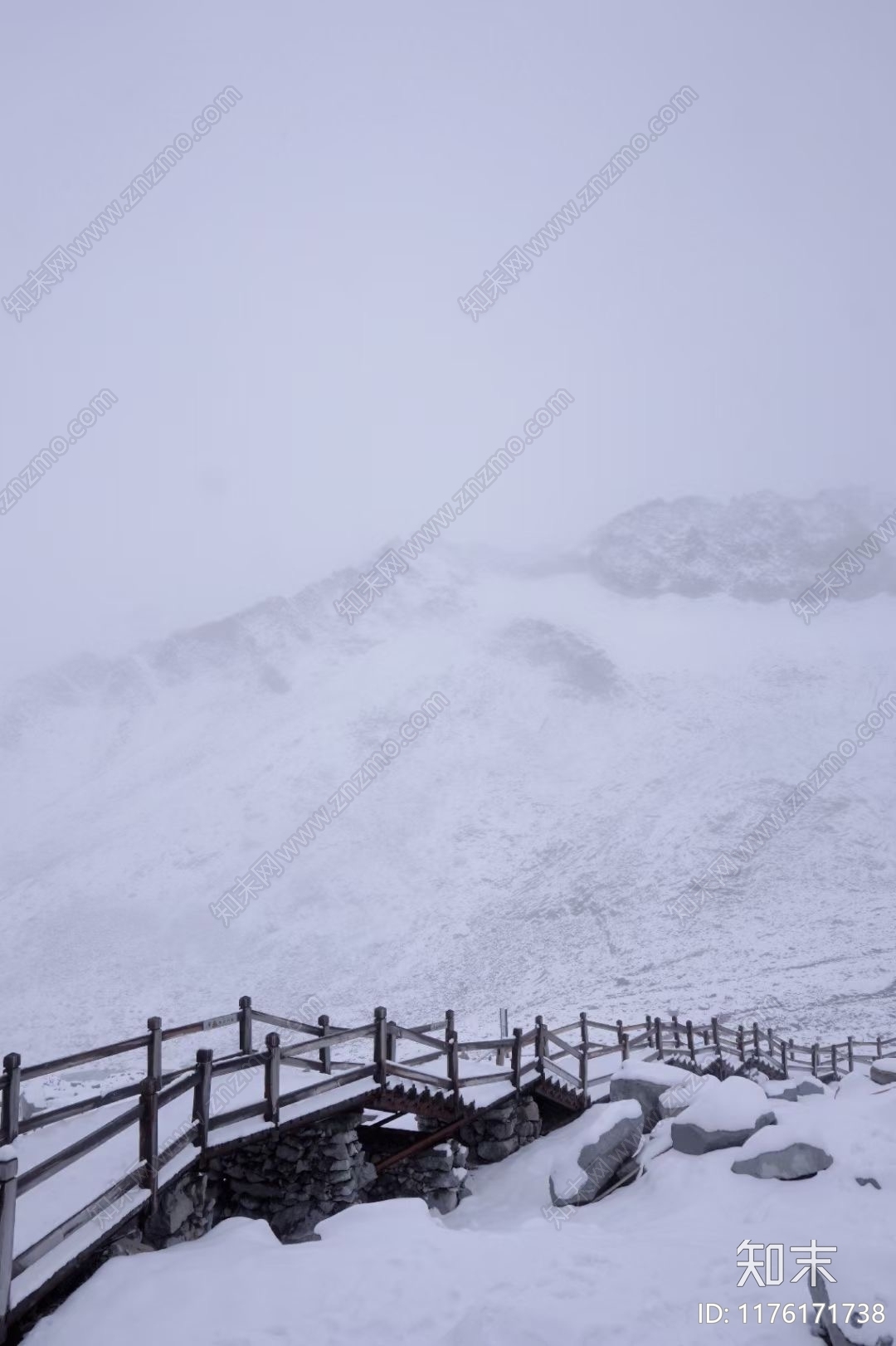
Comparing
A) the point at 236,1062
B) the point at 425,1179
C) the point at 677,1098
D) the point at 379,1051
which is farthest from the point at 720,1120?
the point at 236,1062

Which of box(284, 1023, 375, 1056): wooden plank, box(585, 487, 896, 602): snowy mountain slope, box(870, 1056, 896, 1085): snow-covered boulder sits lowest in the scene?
box(870, 1056, 896, 1085): snow-covered boulder

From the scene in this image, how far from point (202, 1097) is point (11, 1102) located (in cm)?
197

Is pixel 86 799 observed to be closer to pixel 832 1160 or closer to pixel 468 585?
pixel 468 585

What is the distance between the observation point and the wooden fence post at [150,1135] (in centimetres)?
723

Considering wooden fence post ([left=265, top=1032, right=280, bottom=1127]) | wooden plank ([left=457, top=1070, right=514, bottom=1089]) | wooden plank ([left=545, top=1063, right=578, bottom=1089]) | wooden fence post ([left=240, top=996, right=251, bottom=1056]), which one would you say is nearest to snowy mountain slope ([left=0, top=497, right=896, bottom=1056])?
wooden plank ([left=545, top=1063, right=578, bottom=1089])

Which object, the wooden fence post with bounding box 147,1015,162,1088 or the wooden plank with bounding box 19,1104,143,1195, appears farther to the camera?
the wooden fence post with bounding box 147,1015,162,1088

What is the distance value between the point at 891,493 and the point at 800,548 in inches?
1056

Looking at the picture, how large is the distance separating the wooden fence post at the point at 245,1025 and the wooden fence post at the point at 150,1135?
103 inches

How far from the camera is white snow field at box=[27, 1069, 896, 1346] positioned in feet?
17.7

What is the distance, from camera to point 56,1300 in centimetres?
630

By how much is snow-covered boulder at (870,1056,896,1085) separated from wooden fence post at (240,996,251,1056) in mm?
12369

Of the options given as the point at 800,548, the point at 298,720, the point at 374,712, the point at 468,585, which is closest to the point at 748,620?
the point at 800,548

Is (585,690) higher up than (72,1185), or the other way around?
(585,690)

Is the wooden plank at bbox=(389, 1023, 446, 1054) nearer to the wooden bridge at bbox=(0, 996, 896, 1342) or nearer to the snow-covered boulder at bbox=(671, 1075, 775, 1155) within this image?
the wooden bridge at bbox=(0, 996, 896, 1342)
